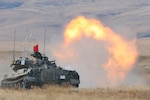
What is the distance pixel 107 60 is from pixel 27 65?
15.8 metres

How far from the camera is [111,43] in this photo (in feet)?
182

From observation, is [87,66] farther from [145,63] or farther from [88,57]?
[145,63]

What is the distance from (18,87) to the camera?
37.2 m

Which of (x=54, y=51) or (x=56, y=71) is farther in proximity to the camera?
(x=54, y=51)

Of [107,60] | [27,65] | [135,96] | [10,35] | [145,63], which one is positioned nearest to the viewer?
[135,96]

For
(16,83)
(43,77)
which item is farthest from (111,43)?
(43,77)

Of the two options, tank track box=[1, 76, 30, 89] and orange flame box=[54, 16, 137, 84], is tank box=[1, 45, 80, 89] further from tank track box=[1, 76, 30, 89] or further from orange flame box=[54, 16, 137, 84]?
orange flame box=[54, 16, 137, 84]

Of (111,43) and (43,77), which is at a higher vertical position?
(111,43)

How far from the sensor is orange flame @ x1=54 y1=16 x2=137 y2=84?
53.8 m

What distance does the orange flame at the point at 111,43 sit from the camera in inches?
2116

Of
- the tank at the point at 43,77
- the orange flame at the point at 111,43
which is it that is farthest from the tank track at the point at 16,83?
the orange flame at the point at 111,43

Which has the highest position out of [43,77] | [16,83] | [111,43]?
[111,43]

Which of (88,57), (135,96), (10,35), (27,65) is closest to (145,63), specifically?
(88,57)

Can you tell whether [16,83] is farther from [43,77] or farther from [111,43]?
[111,43]
